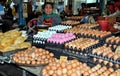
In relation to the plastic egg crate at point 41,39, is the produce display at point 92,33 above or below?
above

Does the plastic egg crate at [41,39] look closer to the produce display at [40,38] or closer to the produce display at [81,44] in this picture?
the produce display at [40,38]

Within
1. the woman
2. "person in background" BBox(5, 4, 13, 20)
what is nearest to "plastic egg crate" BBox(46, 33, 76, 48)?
the woman

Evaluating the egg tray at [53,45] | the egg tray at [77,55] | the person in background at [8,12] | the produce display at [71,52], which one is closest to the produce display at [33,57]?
the produce display at [71,52]

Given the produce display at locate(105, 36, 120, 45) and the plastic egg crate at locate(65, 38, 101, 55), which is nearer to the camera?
the plastic egg crate at locate(65, 38, 101, 55)

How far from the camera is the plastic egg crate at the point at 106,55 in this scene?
2.55 meters

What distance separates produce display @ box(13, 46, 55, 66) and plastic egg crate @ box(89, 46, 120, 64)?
2.05 feet

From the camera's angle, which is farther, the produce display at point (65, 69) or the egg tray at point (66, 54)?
the egg tray at point (66, 54)

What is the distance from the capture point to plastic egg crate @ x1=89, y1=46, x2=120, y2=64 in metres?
2.55

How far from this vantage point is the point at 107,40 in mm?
3092

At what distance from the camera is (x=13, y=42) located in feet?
12.7

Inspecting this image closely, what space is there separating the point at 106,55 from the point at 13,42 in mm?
1851

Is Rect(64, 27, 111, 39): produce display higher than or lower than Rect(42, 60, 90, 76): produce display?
higher

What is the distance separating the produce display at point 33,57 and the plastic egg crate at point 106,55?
2.05ft

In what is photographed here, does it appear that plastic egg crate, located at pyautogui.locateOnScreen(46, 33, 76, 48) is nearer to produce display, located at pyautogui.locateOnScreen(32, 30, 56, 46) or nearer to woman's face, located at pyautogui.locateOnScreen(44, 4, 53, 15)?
produce display, located at pyautogui.locateOnScreen(32, 30, 56, 46)
